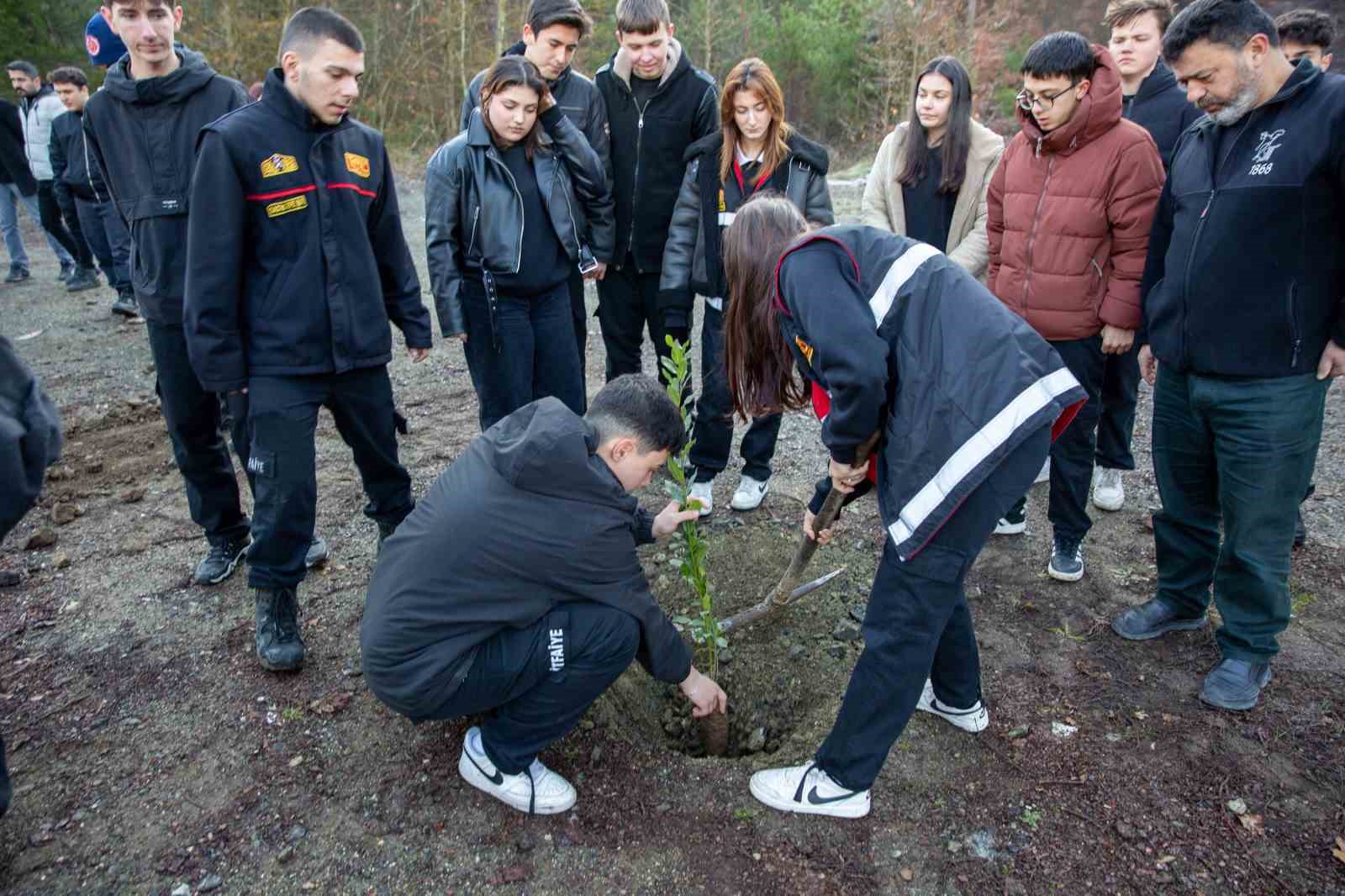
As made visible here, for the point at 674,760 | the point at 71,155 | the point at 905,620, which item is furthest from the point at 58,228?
the point at 905,620

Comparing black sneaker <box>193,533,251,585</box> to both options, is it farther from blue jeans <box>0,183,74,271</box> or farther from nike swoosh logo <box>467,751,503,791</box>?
blue jeans <box>0,183,74,271</box>

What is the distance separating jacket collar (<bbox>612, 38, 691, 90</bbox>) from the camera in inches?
166

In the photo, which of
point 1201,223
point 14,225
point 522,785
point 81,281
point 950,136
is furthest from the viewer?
point 14,225

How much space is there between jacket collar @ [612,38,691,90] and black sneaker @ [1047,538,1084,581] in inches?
112

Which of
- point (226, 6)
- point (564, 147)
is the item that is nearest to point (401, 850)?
point (564, 147)

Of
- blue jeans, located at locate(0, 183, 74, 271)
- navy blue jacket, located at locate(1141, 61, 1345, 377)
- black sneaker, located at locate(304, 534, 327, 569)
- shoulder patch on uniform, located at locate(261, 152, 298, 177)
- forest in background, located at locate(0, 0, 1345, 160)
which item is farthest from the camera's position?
forest in background, located at locate(0, 0, 1345, 160)

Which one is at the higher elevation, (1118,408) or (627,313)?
(627,313)

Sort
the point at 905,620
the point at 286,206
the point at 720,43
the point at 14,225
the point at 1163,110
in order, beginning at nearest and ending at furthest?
the point at 905,620 < the point at 286,206 < the point at 1163,110 < the point at 14,225 < the point at 720,43

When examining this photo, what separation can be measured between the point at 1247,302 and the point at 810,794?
79.2 inches

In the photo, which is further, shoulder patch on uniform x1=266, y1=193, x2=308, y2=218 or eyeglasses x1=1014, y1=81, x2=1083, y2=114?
eyeglasses x1=1014, y1=81, x2=1083, y2=114

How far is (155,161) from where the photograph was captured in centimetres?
327

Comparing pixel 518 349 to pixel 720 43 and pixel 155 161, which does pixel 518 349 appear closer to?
pixel 155 161

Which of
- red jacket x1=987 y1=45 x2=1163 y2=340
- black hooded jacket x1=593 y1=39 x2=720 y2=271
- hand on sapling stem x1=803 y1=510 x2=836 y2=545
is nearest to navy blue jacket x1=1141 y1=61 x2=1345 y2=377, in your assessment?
red jacket x1=987 y1=45 x2=1163 y2=340

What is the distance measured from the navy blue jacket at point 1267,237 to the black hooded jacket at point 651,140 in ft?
7.44
